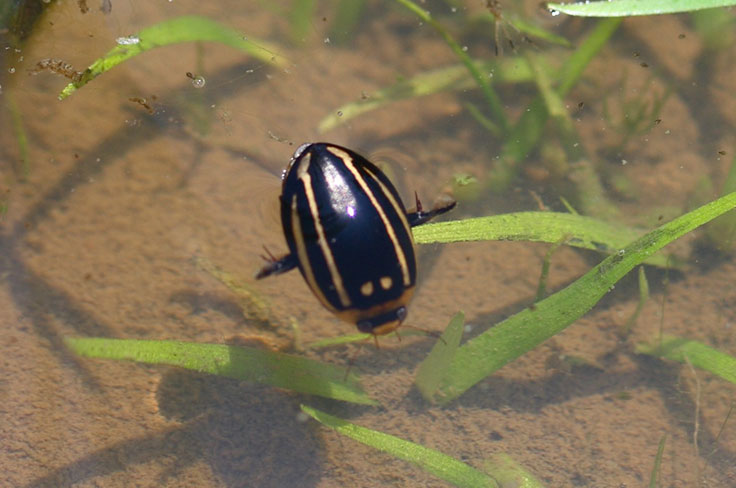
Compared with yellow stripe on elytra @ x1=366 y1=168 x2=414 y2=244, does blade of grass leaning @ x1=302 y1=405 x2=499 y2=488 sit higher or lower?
lower

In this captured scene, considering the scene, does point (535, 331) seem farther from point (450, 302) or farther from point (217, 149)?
point (217, 149)

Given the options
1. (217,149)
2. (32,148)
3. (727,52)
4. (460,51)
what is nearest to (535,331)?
(460,51)

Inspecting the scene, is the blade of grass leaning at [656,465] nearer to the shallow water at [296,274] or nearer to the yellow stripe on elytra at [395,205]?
the shallow water at [296,274]

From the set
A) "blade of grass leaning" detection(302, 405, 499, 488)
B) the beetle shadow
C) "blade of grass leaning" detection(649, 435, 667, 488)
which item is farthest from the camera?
"blade of grass leaning" detection(649, 435, 667, 488)

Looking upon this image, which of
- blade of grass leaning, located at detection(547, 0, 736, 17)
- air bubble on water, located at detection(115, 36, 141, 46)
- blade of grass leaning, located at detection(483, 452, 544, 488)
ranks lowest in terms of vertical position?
blade of grass leaning, located at detection(483, 452, 544, 488)

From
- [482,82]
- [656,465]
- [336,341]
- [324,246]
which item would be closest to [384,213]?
[324,246]

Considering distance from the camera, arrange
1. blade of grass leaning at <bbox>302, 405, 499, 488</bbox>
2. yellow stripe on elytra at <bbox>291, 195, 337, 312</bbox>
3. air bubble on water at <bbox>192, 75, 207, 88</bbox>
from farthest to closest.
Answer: air bubble on water at <bbox>192, 75, 207, 88</bbox>
blade of grass leaning at <bbox>302, 405, 499, 488</bbox>
yellow stripe on elytra at <bbox>291, 195, 337, 312</bbox>

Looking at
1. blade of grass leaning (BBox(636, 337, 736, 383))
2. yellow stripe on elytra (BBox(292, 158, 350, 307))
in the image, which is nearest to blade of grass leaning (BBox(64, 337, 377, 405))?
yellow stripe on elytra (BBox(292, 158, 350, 307))

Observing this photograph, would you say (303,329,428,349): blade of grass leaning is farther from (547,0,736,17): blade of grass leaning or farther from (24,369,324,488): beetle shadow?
(547,0,736,17): blade of grass leaning
